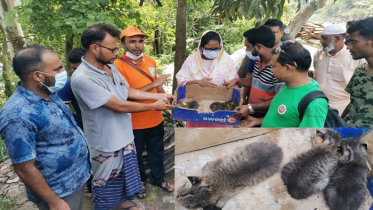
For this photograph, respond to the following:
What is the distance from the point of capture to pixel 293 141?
1656 mm

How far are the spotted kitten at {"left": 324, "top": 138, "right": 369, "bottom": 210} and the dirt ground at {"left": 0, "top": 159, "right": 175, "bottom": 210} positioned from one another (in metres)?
1.74

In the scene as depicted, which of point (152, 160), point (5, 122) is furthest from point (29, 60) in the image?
point (152, 160)

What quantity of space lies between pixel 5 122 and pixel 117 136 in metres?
0.94

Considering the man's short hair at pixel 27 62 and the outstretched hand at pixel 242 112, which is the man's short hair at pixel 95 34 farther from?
the outstretched hand at pixel 242 112

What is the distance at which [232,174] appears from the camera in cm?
168

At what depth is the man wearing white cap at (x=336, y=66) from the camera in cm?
309

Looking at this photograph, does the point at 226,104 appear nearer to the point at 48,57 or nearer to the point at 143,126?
the point at 143,126

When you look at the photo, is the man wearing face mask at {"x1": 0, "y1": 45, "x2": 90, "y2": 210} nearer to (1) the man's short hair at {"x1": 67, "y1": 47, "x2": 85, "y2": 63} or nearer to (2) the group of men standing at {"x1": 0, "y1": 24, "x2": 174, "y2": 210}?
(2) the group of men standing at {"x1": 0, "y1": 24, "x2": 174, "y2": 210}

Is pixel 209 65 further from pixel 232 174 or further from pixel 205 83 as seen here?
pixel 232 174

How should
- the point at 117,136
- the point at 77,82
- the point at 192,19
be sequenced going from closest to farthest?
the point at 77,82 → the point at 117,136 → the point at 192,19

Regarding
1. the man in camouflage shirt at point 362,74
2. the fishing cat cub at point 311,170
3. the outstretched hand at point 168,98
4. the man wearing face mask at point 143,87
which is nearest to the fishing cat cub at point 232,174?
the fishing cat cub at point 311,170

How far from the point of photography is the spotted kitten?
169 centimetres

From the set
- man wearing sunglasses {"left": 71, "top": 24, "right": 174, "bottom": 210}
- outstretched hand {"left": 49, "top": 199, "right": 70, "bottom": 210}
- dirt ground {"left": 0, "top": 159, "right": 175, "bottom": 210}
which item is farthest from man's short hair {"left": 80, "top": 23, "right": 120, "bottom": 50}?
dirt ground {"left": 0, "top": 159, "right": 175, "bottom": 210}

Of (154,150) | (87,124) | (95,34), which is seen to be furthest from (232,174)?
(154,150)
